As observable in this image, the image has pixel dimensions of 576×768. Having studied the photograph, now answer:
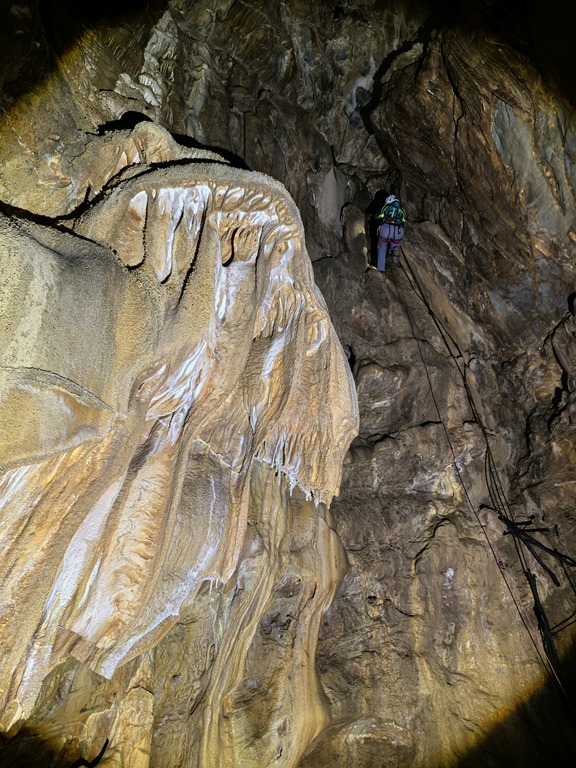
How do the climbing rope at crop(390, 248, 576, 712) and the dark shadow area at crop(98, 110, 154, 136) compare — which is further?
the climbing rope at crop(390, 248, 576, 712)

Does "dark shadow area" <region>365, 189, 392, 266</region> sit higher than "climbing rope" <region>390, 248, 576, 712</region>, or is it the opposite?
"dark shadow area" <region>365, 189, 392, 266</region>

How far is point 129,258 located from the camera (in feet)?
10.1

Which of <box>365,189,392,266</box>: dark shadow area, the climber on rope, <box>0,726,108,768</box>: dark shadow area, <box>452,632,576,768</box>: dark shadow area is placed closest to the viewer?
<box>0,726,108,768</box>: dark shadow area

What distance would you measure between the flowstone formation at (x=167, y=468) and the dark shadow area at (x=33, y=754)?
20mm

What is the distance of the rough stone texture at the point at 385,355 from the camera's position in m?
3.98

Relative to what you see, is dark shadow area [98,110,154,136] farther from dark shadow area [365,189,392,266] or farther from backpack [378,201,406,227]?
dark shadow area [365,189,392,266]

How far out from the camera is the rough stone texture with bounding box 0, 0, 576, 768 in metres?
3.98

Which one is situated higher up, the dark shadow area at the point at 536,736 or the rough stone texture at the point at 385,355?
the rough stone texture at the point at 385,355

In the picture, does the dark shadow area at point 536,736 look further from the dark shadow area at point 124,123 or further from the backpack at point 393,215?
the dark shadow area at point 124,123

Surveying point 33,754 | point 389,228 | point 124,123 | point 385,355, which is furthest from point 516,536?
point 124,123

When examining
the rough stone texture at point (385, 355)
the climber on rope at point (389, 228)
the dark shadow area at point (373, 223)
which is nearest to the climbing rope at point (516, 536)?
the rough stone texture at point (385, 355)

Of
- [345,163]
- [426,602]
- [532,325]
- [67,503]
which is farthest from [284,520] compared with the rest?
[345,163]

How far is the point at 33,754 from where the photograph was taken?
12.2 feet

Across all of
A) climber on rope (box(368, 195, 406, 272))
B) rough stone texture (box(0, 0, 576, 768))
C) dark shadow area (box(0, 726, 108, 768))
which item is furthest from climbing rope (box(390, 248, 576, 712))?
dark shadow area (box(0, 726, 108, 768))
